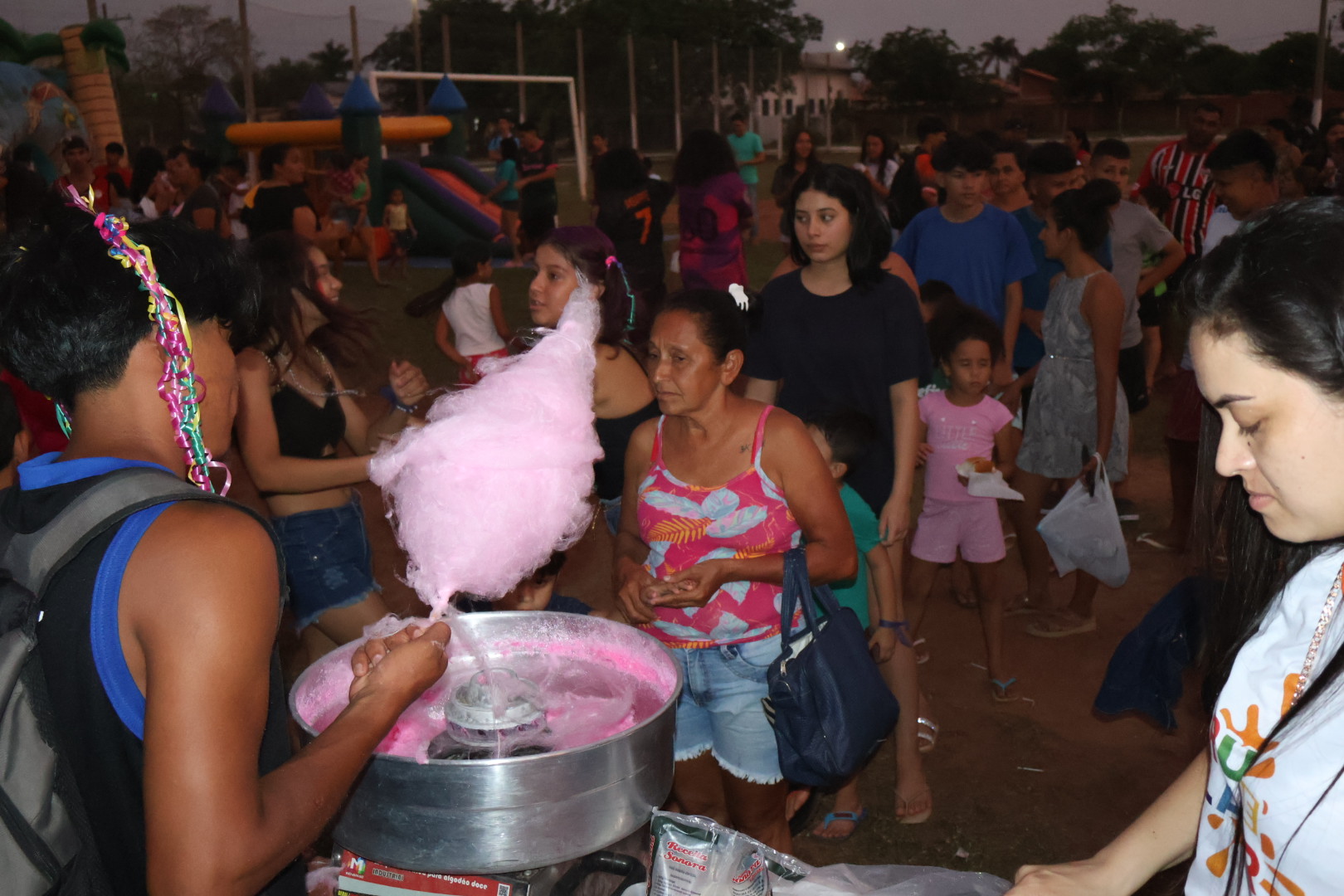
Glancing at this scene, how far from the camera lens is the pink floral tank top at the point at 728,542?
2.58 m

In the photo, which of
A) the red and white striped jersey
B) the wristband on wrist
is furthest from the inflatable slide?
the wristband on wrist

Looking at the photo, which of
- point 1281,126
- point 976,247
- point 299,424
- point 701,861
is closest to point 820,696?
point 701,861

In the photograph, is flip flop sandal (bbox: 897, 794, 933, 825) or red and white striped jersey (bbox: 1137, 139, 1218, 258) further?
red and white striped jersey (bbox: 1137, 139, 1218, 258)

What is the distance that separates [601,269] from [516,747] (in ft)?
7.25

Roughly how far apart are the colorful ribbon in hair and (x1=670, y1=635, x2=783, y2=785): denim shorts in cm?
146

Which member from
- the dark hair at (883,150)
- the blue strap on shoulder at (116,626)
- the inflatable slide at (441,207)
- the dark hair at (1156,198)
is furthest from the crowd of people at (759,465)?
the inflatable slide at (441,207)

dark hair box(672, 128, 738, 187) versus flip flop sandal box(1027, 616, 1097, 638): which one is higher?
dark hair box(672, 128, 738, 187)

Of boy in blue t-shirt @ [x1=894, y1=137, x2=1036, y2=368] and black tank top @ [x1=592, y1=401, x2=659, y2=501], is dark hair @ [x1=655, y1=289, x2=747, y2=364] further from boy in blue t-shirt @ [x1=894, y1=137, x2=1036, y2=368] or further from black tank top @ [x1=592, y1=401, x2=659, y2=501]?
boy in blue t-shirt @ [x1=894, y1=137, x2=1036, y2=368]

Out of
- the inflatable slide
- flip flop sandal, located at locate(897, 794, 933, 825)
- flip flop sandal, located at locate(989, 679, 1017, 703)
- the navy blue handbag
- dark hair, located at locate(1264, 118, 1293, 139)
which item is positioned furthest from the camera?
the inflatable slide

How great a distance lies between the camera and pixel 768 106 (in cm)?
3403

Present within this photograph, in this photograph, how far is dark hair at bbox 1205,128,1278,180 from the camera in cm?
491

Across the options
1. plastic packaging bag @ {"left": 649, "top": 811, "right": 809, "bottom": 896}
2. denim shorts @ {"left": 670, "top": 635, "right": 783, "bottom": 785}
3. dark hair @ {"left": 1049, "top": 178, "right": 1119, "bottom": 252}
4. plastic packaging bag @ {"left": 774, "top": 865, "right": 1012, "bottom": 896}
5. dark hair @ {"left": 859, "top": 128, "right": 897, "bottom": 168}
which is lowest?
denim shorts @ {"left": 670, "top": 635, "right": 783, "bottom": 785}

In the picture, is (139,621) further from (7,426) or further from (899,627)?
(899,627)

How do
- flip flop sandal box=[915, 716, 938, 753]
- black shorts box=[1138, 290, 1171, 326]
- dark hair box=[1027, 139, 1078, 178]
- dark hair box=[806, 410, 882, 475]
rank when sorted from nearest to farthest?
dark hair box=[806, 410, 882, 475] < flip flop sandal box=[915, 716, 938, 753] < dark hair box=[1027, 139, 1078, 178] < black shorts box=[1138, 290, 1171, 326]
